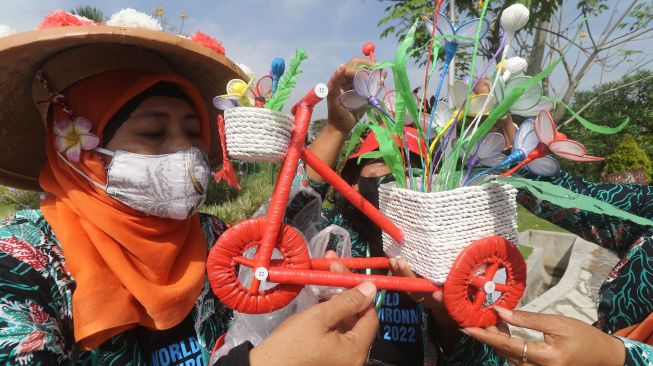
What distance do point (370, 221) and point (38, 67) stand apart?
5.12ft

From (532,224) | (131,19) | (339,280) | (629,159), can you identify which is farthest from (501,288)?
(629,159)

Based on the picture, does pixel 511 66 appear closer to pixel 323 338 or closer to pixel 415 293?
pixel 415 293

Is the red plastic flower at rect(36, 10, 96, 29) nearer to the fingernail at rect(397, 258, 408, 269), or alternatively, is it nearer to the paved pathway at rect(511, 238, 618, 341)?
the fingernail at rect(397, 258, 408, 269)

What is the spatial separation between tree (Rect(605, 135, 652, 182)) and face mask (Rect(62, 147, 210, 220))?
31.8 feet

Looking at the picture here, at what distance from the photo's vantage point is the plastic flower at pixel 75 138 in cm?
123

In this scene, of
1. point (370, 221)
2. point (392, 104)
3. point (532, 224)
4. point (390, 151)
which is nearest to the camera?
point (390, 151)

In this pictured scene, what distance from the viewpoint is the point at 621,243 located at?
→ 1521mm

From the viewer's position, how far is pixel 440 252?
102 cm

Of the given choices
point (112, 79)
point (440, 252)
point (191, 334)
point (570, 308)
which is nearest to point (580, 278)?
point (570, 308)

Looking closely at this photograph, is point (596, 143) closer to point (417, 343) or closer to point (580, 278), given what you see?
point (580, 278)

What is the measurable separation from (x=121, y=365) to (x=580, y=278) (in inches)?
215

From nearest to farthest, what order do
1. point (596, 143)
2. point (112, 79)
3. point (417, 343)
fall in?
point (112, 79) → point (417, 343) → point (596, 143)

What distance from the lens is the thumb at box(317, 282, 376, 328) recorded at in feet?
3.11

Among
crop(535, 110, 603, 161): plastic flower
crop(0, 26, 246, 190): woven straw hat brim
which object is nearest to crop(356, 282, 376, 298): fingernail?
crop(535, 110, 603, 161): plastic flower
